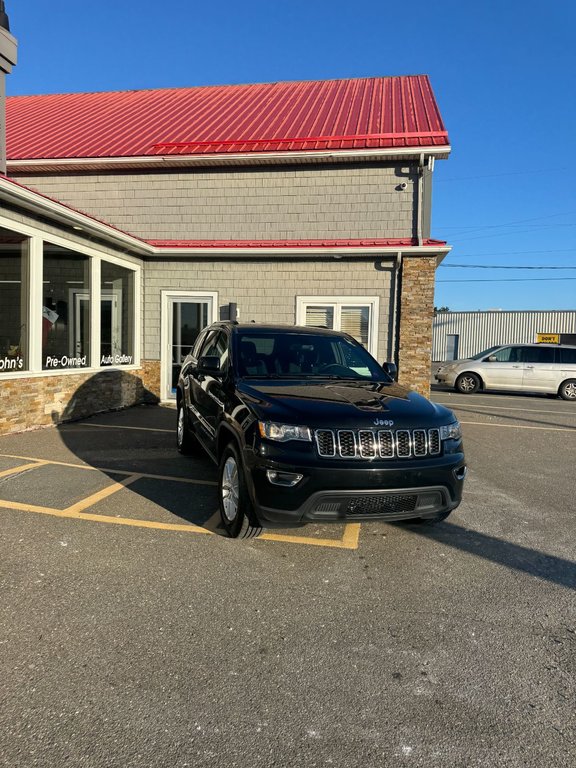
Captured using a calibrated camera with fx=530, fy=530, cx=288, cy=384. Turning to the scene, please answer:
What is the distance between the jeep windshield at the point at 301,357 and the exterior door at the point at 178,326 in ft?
22.0

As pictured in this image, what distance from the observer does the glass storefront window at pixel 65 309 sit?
28.7ft

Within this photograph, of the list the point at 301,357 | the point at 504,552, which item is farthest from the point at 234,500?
the point at 504,552

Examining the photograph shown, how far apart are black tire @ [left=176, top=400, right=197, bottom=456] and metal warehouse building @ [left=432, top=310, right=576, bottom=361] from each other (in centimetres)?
2801

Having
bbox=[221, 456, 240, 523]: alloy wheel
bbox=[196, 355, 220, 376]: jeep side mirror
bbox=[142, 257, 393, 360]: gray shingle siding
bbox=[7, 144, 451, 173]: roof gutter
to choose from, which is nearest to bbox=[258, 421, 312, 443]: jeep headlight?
bbox=[221, 456, 240, 523]: alloy wheel

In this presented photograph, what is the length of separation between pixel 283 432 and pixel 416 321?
784cm

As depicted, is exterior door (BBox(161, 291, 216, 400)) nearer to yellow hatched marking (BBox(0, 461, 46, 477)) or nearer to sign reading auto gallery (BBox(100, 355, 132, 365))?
sign reading auto gallery (BBox(100, 355, 132, 365))

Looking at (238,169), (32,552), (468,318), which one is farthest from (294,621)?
(468,318)

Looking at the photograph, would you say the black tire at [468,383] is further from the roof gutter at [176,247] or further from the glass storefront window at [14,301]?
the glass storefront window at [14,301]

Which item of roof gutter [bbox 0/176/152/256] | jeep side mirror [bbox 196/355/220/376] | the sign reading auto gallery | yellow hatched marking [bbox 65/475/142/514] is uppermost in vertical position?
roof gutter [bbox 0/176/152/256]

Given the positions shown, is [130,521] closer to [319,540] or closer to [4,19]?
[319,540]

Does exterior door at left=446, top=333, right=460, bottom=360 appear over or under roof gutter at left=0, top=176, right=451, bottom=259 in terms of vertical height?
under

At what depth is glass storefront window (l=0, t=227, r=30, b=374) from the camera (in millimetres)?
8039

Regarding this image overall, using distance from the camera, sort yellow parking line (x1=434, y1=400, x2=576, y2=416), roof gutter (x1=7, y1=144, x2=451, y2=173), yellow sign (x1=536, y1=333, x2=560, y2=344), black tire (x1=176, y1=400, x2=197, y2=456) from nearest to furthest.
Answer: black tire (x1=176, y1=400, x2=197, y2=456)
roof gutter (x1=7, y1=144, x2=451, y2=173)
yellow parking line (x1=434, y1=400, x2=576, y2=416)
yellow sign (x1=536, y1=333, x2=560, y2=344)

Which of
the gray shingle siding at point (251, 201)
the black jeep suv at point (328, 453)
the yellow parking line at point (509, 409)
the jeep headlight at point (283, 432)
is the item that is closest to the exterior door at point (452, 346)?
the yellow parking line at point (509, 409)
